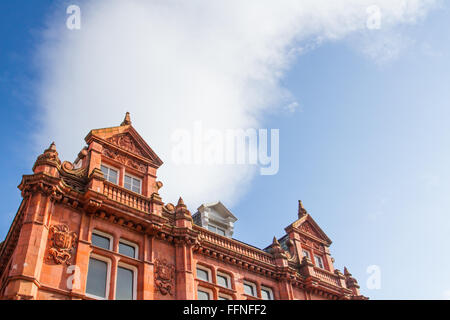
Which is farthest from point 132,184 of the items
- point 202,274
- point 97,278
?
point 97,278

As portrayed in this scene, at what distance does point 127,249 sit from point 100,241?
1.50m

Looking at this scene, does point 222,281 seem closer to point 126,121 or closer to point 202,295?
point 202,295

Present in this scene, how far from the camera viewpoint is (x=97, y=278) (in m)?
20.6

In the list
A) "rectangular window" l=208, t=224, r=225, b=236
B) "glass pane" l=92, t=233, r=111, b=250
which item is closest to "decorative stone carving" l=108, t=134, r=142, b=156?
"glass pane" l=92, t=233, r=111, b=250

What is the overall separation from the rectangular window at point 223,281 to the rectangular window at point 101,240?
22.9 feet

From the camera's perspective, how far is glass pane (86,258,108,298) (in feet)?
65.6

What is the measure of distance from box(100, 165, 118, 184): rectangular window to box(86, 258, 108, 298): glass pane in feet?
17.3

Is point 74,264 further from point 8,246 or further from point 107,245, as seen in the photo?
point 8,246

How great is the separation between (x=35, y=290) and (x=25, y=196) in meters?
4.94

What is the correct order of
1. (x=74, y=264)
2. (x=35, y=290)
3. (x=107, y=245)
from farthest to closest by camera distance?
(x=107, y=245)
(x=74, y=264)
(x=35, y=290)

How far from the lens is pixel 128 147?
26859 mm

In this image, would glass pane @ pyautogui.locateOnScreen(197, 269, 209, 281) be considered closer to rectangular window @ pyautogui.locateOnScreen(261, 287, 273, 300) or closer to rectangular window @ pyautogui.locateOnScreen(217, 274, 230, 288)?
rectangular window @ pyautogui.locateOnScreen(217, 274, 230, 288)
